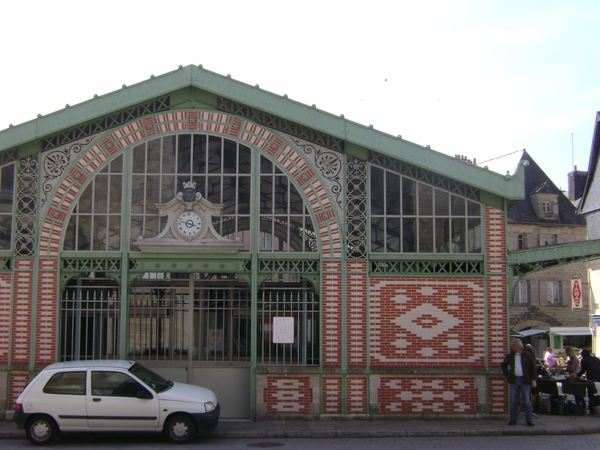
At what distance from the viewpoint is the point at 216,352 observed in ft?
52.3

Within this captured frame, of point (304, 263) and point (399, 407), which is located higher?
point (304, 263)

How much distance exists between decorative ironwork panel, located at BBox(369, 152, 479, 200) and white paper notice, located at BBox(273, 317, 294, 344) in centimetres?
370

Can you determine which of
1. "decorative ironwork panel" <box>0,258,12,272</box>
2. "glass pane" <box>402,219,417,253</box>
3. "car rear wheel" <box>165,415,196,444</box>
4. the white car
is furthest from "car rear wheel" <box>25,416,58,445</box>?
"glass pane" <box>402,219,417,253</box>

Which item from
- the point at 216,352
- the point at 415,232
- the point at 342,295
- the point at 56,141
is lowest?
the point at 216,352

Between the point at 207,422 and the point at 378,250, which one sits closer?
the point at 207,422

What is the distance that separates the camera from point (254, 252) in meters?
15.5

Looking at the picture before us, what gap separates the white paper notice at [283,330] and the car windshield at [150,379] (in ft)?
8.48

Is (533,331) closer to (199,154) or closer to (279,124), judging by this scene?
(279,124)

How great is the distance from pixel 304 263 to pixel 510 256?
4.23m

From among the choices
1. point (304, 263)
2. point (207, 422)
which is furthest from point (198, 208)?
point (207, 422)

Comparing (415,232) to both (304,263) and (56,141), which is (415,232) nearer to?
(304,263)

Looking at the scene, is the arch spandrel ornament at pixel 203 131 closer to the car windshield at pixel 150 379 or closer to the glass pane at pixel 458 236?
the glass pane at pixel 458 236

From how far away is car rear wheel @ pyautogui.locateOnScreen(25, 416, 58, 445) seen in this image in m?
13.0

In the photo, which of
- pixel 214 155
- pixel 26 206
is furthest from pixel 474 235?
pixel 26 206
